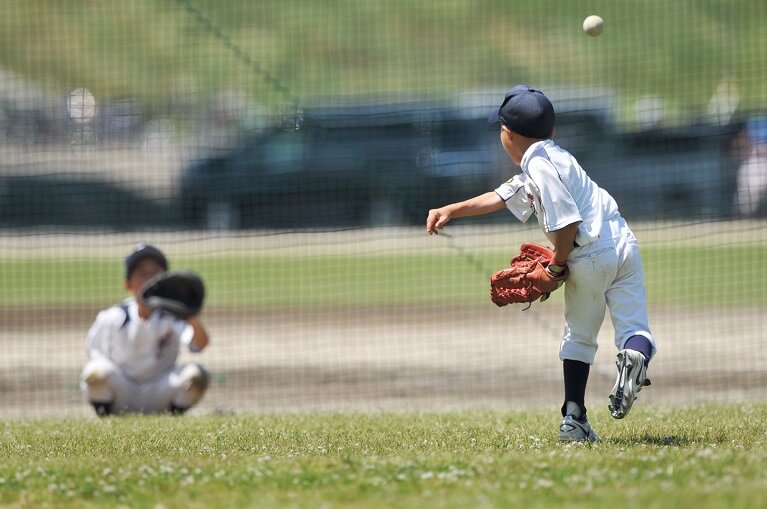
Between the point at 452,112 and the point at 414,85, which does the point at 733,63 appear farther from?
the point at 452,112

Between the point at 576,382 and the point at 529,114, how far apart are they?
1345 mm

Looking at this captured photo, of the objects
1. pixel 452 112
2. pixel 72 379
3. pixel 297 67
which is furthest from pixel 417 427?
pixel 297 67

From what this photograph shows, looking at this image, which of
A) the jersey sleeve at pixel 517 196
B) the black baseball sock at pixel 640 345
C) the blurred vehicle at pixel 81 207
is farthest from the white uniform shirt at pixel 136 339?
the blurred vehicle at pixel 81 207

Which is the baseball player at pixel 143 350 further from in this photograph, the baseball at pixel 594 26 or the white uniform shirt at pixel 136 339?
the baseball at pixel 594 26

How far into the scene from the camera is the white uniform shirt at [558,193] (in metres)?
5.19

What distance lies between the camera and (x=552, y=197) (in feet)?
17.1

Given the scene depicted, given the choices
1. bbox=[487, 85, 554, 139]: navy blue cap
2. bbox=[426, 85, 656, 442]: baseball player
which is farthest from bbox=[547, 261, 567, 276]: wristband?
bbox=[487, 85, 554, 139]: navy blue cap

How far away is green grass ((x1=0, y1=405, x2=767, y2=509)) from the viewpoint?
13.1 ft

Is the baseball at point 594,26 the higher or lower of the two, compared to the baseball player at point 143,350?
higher

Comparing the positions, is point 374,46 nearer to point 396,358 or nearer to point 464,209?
point 396,358

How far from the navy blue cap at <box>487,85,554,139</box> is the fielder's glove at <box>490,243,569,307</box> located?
22.7 inches

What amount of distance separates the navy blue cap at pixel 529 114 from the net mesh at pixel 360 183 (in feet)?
11.3

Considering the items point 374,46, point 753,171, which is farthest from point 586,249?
point 374,46

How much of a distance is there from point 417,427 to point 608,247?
163cm
